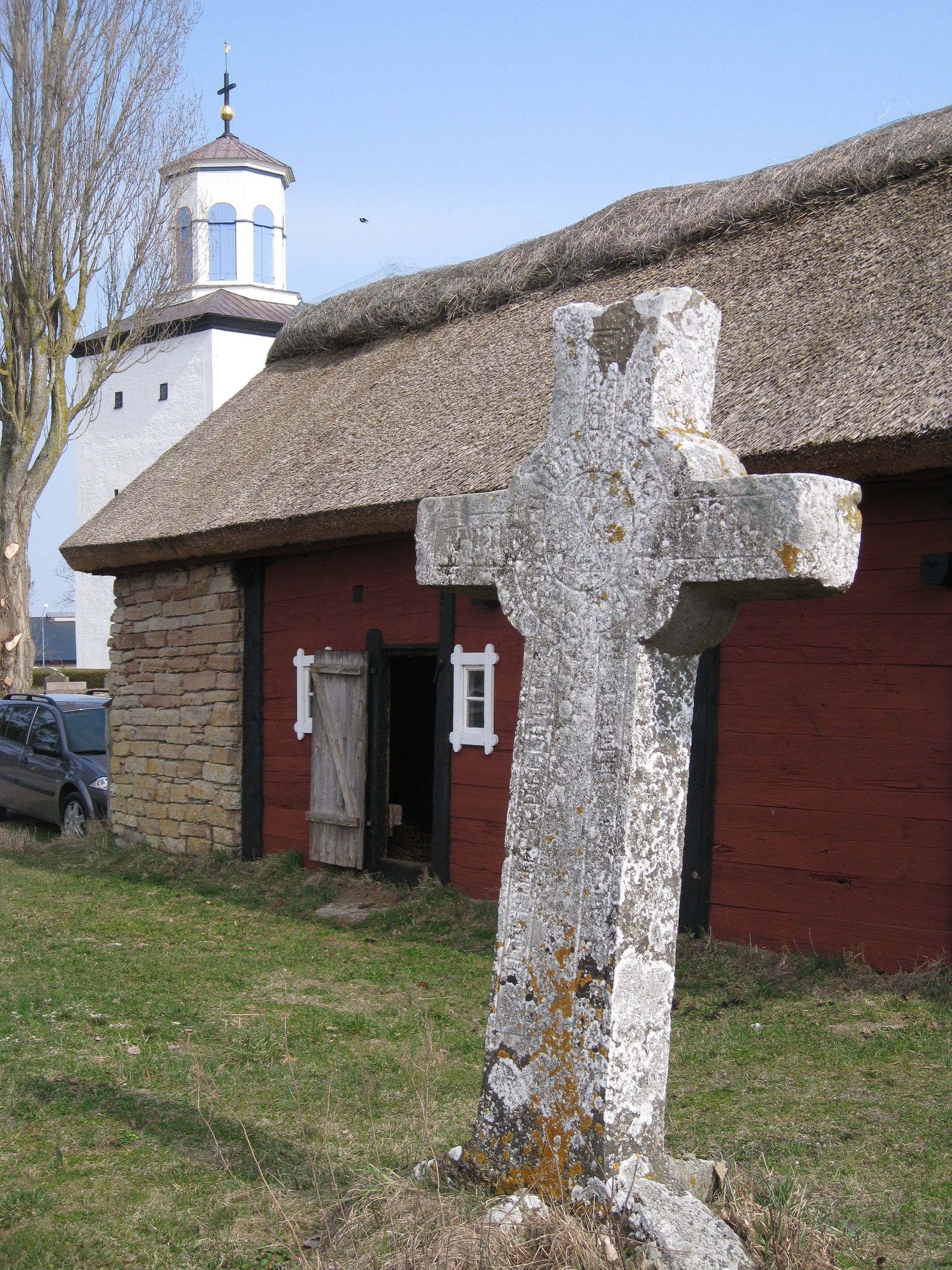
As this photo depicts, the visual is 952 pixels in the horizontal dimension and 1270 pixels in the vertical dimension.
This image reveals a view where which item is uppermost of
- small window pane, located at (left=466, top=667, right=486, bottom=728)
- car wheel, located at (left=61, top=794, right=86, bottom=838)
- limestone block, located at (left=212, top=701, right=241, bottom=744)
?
small window pane, located at (left=466, top=667, right=486, bottom=728)

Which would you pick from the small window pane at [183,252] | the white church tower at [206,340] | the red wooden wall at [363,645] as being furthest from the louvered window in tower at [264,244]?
the red wooden wall at [363,645]

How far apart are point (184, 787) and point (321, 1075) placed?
5894 mm

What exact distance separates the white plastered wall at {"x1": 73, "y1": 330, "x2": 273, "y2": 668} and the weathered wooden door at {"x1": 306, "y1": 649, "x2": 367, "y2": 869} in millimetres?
18254

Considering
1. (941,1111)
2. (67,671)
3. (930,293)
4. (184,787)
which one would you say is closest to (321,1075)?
(941,1111)

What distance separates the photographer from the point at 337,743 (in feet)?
27.3

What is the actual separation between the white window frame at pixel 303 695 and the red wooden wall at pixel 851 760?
3.56m

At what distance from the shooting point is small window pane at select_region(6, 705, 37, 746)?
12.1m

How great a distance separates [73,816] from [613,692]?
9.88 metres

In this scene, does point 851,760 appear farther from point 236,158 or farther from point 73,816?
point 236,158

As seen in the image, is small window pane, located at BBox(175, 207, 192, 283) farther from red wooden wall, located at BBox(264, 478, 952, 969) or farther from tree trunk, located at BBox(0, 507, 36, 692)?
red wooden wall, located at BBox(264, 478, 952, 969)

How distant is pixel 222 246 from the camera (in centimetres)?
2823

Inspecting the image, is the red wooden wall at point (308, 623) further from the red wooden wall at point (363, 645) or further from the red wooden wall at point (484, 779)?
the red wooden wall at point (484, 779)

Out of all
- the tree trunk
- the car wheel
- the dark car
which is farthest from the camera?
the tree trunk

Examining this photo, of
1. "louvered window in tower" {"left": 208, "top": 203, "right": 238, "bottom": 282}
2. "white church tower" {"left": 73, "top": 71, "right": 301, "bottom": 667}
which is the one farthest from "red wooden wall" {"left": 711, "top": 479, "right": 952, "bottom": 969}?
"louvered window in tower" {"left": 208, "top": 203, "right": 238, "bottom": 282}
